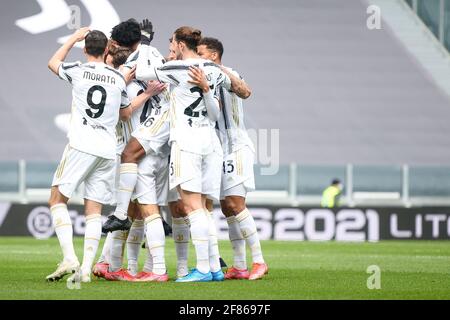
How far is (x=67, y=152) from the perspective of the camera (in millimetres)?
8711

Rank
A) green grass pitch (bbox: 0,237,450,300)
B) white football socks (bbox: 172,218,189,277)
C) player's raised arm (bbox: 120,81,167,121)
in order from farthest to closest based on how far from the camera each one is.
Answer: white football socks (bbox: 172,218,189,277)
player's raised arm (bbox: 120,81,167,121)
green grass pitch (bbox: 0,237,450,300)

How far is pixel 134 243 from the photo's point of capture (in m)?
9.41

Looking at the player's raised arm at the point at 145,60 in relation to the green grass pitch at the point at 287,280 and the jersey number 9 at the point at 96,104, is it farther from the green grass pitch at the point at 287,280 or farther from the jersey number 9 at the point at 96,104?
the green grass pitch at the point at 287,280

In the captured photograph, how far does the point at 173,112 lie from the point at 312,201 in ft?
48.2

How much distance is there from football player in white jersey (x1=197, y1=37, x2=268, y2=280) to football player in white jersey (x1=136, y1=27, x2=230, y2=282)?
589mm

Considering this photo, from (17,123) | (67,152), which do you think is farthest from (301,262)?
(17,123)

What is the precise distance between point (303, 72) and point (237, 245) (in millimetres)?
17736

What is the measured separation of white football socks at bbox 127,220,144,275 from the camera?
9.34m

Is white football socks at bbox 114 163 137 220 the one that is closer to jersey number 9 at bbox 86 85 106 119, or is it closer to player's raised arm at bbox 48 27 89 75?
jersey number 9 at bbox 86 85 106 119

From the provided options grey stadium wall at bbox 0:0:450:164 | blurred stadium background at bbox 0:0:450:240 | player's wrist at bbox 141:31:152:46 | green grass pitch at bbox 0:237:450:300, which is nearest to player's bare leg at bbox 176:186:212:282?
green grass pitch at bbox 0:237:450:300

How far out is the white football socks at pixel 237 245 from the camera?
9520 mm

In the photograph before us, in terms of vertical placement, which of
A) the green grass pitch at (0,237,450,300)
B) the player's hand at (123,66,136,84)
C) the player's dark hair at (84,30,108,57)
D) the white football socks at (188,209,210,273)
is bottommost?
the green grass pitch at (0,237,450,300)

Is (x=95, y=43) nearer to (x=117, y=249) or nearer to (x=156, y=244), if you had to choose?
(x=156, y=244)

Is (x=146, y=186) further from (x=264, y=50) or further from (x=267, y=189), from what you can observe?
(x=264, y=50)
